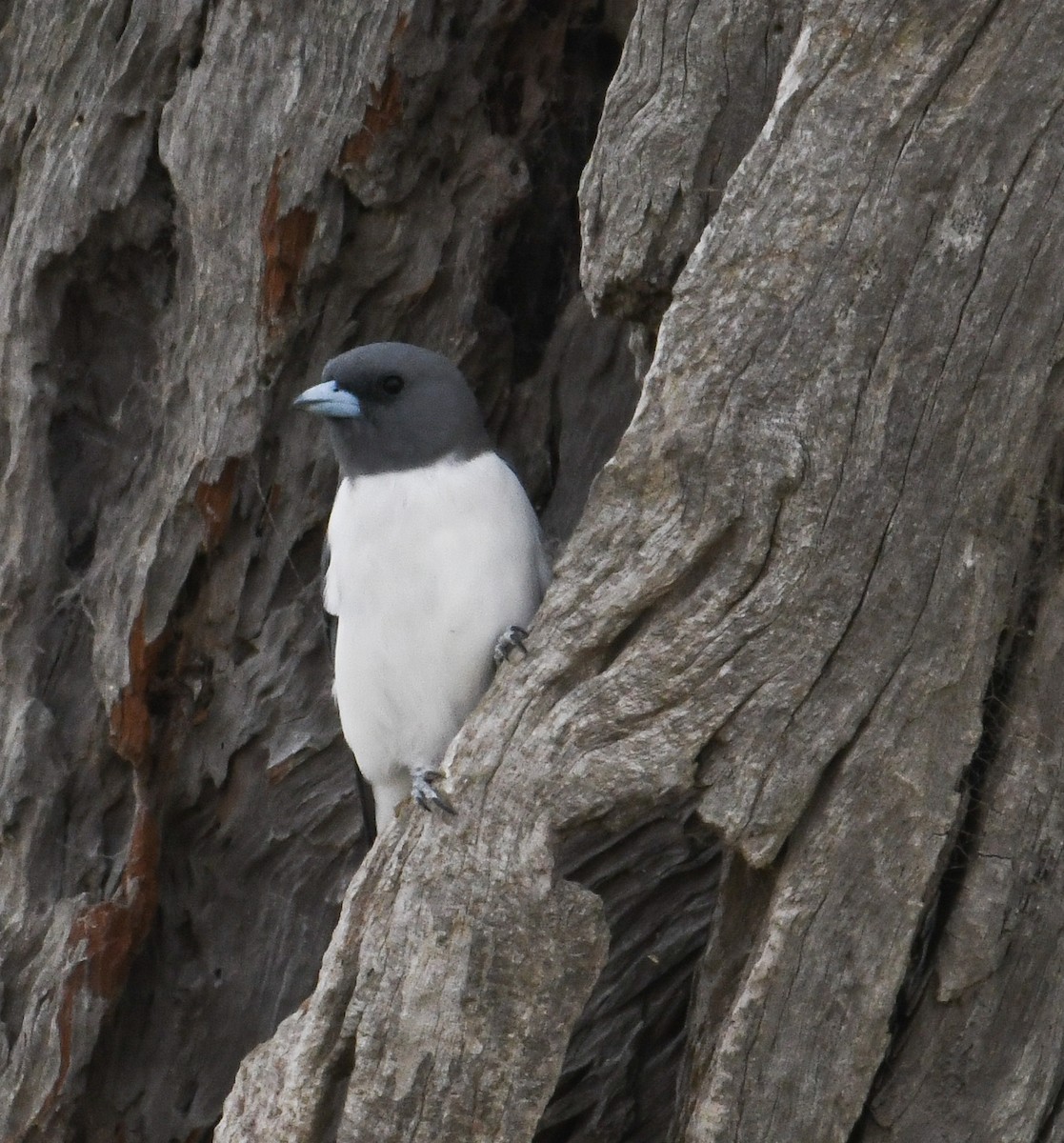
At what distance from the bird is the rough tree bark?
591mm

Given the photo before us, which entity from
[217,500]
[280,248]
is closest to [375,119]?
[280,248]

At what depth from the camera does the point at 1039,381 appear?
3.67m

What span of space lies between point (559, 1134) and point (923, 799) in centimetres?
183

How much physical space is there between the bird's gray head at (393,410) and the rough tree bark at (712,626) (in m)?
0.59

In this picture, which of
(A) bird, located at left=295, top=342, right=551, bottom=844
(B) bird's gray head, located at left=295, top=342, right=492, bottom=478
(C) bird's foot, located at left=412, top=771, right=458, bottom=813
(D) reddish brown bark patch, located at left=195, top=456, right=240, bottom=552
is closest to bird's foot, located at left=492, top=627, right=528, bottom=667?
(A) bird, located at left=295, top=342, right=551, bottom=844

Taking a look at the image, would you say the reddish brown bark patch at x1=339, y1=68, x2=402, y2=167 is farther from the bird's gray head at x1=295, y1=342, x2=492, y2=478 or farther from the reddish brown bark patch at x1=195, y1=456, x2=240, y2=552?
the reddish brown bark patch at x1=195, y1=456, x2=240, y2=552

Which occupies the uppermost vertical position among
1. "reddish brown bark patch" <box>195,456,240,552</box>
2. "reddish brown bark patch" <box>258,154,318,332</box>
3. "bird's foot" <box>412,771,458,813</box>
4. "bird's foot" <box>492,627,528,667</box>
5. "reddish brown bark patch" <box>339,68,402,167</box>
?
"reddish brown bark patch" <box>339,68,402,167</box>

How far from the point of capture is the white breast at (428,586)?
4527 mm

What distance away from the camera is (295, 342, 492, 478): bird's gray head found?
4.62 metres

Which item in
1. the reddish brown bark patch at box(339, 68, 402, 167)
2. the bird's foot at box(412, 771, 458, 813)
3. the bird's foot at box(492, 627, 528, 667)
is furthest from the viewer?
the reddish brown bark patch at box(339, 68, 402, 167)

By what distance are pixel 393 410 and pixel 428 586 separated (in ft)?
1.71

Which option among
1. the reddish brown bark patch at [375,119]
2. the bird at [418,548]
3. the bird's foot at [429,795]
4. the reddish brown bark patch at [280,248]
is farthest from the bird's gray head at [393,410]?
the bird's foot at [429,795]

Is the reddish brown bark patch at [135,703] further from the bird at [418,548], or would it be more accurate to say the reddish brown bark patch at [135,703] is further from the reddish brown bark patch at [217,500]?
the bird at [418,548]

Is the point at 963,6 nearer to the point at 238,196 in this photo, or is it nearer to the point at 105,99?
the point at 238,196
